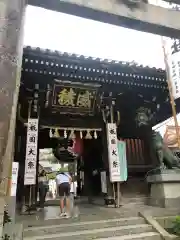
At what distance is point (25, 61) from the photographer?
7.43 m

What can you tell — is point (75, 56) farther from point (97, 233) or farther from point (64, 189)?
point (97, 233)

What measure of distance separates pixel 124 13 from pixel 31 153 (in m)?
5.32

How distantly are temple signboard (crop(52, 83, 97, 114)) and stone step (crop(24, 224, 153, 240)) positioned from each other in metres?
4.46

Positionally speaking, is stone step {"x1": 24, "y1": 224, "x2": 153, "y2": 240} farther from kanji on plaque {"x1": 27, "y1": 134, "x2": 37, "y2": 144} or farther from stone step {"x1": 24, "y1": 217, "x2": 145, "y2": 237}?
kanji on plaque {"x1": 27, "y1": 134, "x2": 37, "y2": 144}

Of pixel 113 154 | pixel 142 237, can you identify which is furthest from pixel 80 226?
pixel 113 154

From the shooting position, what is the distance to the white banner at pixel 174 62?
25.4 ft

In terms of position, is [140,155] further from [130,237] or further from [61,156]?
[130,237]

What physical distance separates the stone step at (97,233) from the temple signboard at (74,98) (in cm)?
446

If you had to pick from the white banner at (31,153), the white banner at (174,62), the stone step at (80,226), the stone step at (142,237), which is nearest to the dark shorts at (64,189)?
the white banner at (31,153)

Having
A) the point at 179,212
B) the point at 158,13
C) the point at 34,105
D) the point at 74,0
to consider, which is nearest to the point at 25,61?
the point at 34,105

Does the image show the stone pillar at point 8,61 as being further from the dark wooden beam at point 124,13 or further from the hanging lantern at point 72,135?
the hanging lantern at point 72,135

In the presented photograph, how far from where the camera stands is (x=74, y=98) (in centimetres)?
888

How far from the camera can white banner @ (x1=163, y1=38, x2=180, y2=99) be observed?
775 centimetres

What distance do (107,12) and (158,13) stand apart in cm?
103
